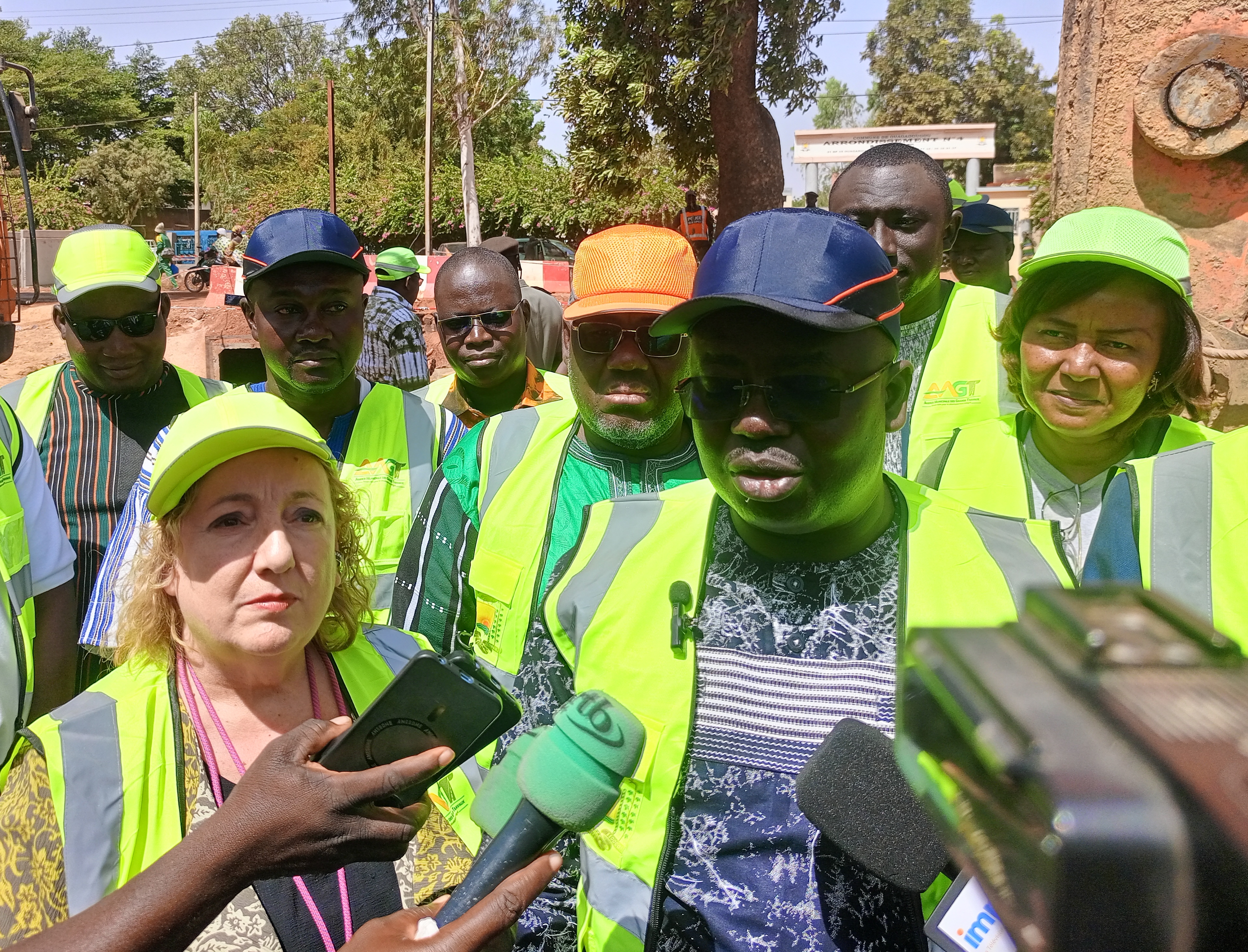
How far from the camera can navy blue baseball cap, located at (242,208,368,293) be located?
351 cm

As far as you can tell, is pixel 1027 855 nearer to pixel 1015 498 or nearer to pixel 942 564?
pixel 942 564

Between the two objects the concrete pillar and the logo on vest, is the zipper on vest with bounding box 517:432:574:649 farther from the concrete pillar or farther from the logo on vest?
the concrete pillar

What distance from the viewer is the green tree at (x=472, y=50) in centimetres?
3111

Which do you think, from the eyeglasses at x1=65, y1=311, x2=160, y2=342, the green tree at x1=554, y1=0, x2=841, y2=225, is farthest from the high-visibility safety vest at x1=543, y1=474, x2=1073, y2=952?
the green tree at x1=554, y1=0, x2=841, y2=225

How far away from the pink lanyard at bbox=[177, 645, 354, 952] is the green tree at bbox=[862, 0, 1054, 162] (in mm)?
50487

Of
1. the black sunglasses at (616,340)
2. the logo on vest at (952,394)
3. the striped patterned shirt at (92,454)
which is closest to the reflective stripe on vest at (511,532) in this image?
the black sunglasses at (616,340)

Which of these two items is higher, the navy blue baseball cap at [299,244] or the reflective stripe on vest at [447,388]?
the navy blue baseball cap at [299,244]

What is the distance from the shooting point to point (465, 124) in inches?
1235

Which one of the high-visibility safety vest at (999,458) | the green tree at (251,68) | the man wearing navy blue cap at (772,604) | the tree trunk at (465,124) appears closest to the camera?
the man wearing navy blue cap at (772,604)

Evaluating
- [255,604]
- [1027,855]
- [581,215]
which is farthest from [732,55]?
[581,215]

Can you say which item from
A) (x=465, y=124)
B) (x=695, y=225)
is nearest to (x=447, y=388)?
(x=695, y=225)

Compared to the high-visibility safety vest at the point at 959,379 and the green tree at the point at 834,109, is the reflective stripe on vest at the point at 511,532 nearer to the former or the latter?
the high-visibility safety vest at the point at 959,379

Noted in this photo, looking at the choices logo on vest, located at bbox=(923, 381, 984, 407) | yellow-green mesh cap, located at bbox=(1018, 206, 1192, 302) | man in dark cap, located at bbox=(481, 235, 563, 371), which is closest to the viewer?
yellow-green mesh cap, located at bbox=(1018, 206, 1192, 302)

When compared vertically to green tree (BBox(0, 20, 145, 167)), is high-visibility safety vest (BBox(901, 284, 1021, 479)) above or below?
below
